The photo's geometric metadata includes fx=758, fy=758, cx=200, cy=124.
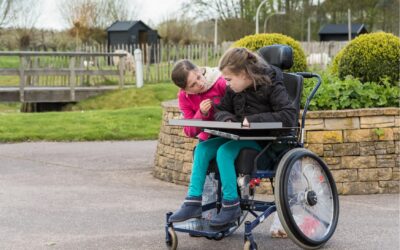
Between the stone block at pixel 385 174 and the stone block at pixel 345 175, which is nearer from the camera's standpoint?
the stone block at pixel 345 175

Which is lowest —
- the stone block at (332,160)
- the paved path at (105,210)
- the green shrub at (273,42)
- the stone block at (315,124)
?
the paved path at (105,210)

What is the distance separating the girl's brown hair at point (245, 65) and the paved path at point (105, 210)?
115 centimetres

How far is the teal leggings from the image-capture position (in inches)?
185

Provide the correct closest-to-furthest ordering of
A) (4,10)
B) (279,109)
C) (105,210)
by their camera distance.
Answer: (279,109)
(105,210)
(4,10)

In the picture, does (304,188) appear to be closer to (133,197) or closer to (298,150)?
(298,150)

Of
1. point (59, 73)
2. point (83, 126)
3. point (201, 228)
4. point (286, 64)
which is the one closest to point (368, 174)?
point (286, 64)

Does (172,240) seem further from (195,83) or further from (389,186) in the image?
(389,186)

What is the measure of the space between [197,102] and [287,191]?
3.34 ft

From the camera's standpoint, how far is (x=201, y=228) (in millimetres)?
4953

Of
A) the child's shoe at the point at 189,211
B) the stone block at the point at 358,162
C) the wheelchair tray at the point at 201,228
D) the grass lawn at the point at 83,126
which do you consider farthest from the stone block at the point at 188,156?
the grass lawn at the point at 83,126

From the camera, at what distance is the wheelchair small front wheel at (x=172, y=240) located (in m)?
4.92

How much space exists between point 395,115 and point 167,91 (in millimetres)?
13762

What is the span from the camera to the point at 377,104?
753 centimetres

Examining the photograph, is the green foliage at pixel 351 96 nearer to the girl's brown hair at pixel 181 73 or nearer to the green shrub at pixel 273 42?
the green shrub at pixel 273 42
